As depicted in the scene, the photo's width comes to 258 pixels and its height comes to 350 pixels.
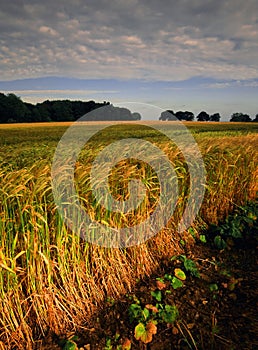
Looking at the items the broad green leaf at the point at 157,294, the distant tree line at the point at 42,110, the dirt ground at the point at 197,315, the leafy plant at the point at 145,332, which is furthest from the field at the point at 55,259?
the distant tree line at the point at 42,110

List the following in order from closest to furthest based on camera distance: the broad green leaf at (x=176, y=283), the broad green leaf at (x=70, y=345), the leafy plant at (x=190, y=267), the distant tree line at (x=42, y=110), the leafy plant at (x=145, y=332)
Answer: the broad green leaf at (x=70, y=345) < the leafy plant at (x=145, y=332) < the broad green leaf at (x=176, y=283) < the leafy plant at (x=190, y=267) < the distant tree line at (x=42, y=110)

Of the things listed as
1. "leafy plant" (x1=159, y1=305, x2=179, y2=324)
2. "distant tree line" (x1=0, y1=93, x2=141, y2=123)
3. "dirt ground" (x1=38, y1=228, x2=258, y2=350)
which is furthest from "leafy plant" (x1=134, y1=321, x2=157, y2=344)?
"distant tree line" (x1=0, y1=93, x2=141, y2=123)

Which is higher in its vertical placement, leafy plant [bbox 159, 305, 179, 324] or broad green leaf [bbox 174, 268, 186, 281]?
broad green leaf [bbox 174, 268, 186, 281]

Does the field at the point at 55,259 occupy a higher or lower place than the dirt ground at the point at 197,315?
higher

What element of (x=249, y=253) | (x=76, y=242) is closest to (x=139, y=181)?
(x=76, y=242)

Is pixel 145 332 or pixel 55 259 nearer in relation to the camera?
pixel 145 332

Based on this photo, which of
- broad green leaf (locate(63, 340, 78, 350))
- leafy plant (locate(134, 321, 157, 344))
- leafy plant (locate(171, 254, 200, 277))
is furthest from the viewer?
leafy plant (locate(171, 254, 200, 277))

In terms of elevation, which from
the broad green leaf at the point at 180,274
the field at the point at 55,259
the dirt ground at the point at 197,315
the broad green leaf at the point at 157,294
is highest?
the field at the point at 55,259

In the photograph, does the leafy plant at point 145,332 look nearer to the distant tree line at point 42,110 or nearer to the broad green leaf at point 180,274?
the broad green leaf at point 180,274

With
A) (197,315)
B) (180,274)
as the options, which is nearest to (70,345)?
(197,315)

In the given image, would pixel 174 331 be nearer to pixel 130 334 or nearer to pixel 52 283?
pixel 130 334

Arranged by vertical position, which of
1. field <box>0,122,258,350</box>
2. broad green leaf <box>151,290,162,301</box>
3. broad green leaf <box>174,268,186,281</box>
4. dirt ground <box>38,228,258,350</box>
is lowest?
dirt ground <box>38,228,258,350</box>

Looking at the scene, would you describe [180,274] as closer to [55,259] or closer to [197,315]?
[197,315]

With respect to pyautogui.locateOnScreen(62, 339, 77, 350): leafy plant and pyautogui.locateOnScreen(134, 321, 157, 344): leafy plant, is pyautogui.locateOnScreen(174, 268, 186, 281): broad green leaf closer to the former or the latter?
pyautogui.locateOnScreen(134, 321, 157, 344): leafy plant
